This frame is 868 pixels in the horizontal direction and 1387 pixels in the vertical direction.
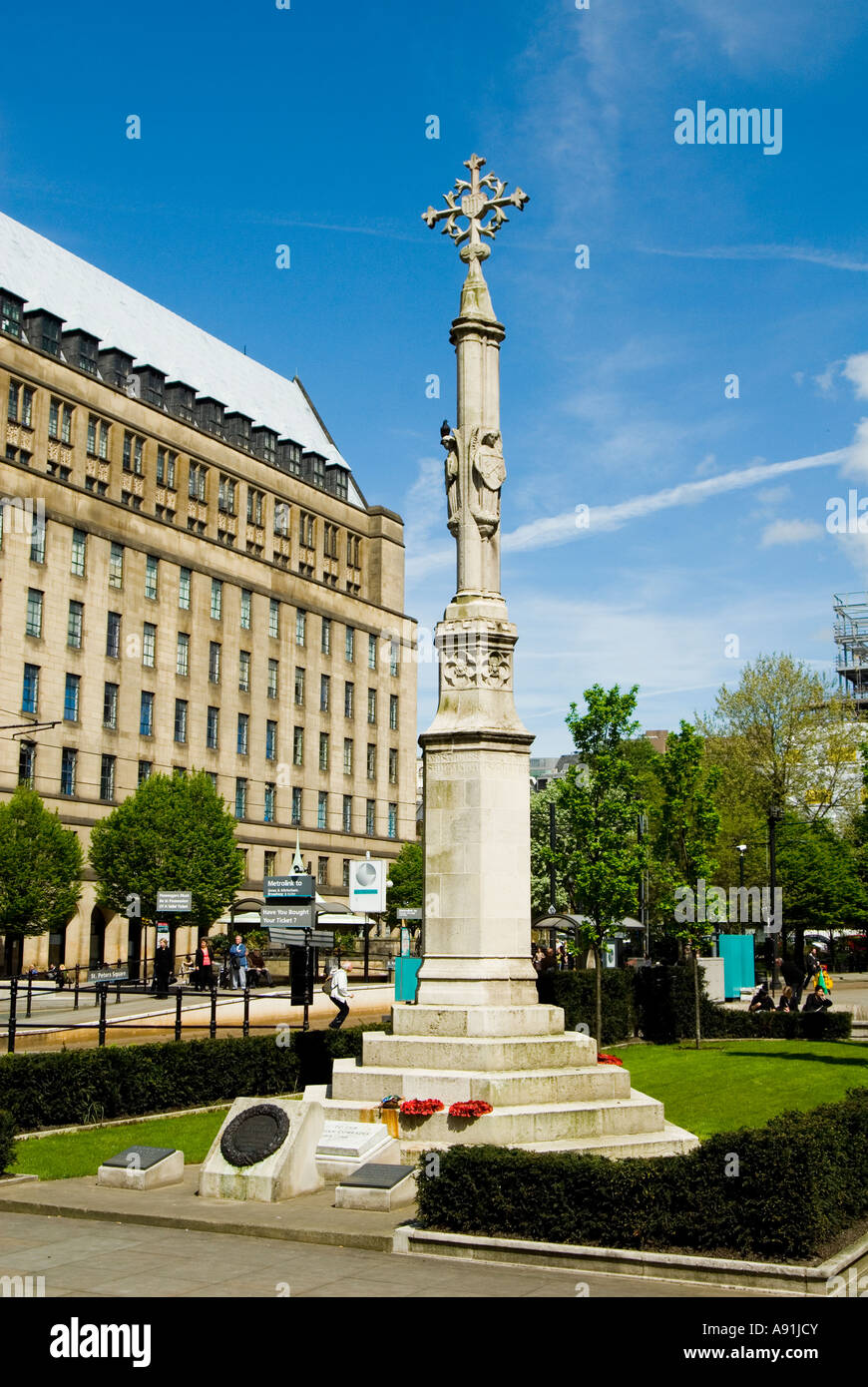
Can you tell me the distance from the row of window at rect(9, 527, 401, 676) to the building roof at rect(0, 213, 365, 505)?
12.5m

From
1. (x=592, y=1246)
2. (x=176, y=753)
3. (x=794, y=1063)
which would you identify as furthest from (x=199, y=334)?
(x=592, y=1246)

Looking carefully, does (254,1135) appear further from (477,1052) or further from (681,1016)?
(681,1016)

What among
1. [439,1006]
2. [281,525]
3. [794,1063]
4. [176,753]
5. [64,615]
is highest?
[281,525]

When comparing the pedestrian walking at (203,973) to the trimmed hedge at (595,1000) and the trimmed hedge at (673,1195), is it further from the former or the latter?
the trimmed hedge at (673,1195)

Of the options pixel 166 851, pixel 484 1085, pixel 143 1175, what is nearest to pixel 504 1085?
pixel 484 1085

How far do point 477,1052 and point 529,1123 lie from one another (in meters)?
1.18

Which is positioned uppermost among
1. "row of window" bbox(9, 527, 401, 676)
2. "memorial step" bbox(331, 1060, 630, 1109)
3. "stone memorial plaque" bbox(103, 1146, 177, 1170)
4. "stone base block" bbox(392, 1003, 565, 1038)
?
"row of window" bbox(9, 527, 401, 676)

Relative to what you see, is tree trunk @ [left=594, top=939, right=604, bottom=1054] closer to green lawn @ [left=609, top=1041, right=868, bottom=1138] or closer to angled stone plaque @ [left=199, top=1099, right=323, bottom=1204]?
green lawn @ [left=609, top=1041, right=868, bottom=1138]

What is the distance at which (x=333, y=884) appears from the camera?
8688 cm

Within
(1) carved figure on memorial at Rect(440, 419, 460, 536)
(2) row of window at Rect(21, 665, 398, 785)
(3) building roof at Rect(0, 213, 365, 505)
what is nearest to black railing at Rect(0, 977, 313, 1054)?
(1) carved figure on memorial at Rect(440, 419, 460, 536)

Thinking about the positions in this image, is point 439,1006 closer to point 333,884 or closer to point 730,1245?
point 730,1245

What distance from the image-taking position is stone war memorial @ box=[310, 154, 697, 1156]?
50.3 ft

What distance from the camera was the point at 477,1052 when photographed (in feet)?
51.7
